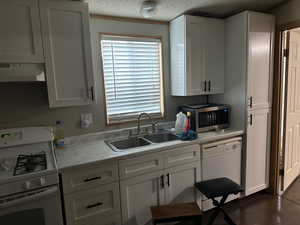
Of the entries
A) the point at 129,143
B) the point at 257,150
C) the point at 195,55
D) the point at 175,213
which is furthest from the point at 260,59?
the point at 175,213

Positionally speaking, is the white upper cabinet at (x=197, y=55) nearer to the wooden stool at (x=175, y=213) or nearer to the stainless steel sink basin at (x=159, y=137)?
the stainless steel sink basin at (x=159, y=137)

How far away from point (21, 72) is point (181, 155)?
1.54 metres

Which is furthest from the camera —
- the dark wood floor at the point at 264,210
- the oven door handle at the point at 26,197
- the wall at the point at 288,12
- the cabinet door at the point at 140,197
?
the wall at the point at 288,12

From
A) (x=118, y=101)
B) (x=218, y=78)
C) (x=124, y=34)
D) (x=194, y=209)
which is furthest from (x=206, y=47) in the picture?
(x=194, y=209)

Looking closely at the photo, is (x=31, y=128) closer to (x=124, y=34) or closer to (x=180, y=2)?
(x=124, y=34)

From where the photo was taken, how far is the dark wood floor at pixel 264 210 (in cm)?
211

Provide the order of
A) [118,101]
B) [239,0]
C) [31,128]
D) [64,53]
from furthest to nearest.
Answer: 1. [118,101]
2. [239,0]
3. [31,128]
4. [64,53]

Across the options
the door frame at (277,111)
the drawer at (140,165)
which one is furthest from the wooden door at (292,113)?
the drawer at (140,165)

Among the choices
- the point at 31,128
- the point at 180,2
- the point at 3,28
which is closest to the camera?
the point at 3,28

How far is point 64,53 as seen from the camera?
68.1 inches

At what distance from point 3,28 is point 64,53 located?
17.4 inches

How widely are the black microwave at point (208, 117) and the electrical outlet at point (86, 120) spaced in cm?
109

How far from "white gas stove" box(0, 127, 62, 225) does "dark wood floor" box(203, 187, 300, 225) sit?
1560mm

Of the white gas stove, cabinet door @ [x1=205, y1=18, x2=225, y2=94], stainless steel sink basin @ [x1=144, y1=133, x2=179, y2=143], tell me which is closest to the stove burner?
the white gas stove
